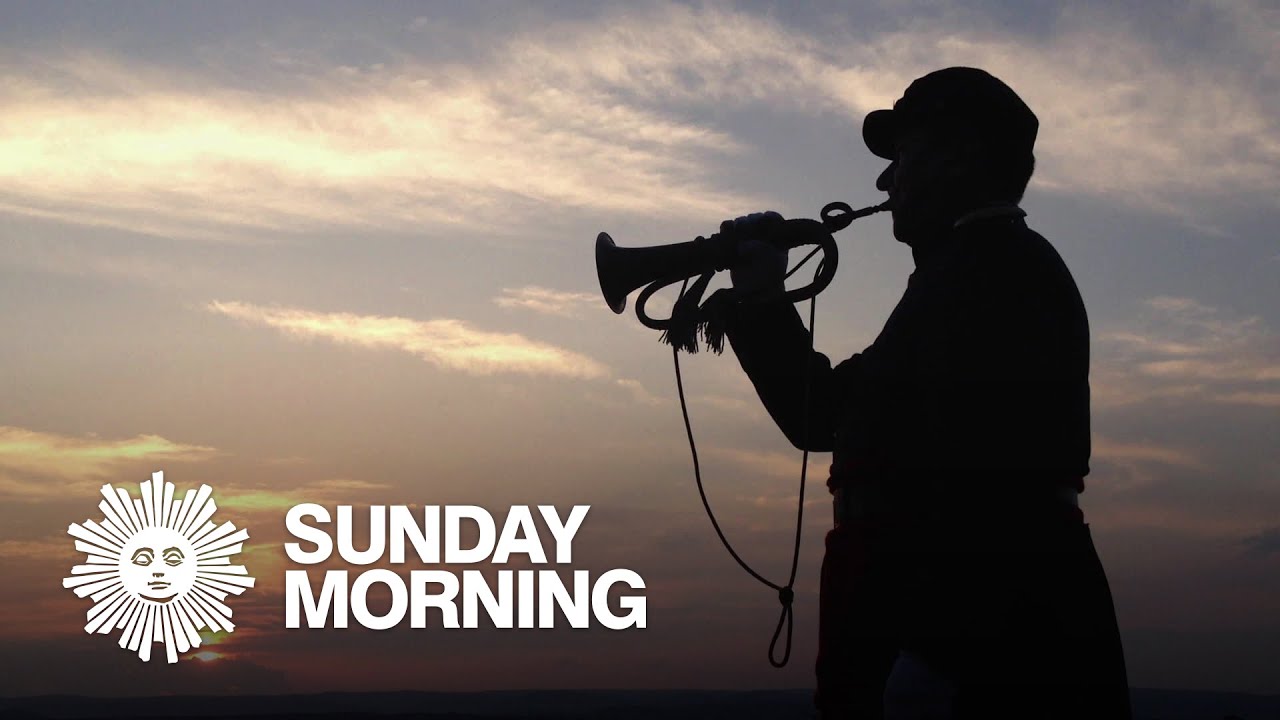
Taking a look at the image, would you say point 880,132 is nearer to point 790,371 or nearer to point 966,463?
point 790,371

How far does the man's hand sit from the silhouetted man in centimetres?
36

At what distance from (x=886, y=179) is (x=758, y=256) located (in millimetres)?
619

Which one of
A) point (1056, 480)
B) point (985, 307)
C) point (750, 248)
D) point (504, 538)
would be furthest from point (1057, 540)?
point (504, 538)

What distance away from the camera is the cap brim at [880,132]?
207 inches

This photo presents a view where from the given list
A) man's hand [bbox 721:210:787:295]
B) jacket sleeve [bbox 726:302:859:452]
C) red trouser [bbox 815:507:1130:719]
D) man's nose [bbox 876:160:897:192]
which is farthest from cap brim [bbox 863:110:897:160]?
red trouser [bbox 815:507:1130:719]

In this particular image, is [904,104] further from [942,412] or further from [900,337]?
[942,412]

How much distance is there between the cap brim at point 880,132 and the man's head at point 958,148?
71mm

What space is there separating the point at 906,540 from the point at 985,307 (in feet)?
2.88

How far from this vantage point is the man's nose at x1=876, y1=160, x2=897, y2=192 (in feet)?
17.8

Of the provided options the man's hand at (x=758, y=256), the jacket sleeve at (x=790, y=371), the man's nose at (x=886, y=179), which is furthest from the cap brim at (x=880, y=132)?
the jacket sleeve at (x=790, y=371)

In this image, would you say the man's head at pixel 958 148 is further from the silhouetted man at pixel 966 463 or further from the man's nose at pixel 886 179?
the man's nose at pixel 886 179

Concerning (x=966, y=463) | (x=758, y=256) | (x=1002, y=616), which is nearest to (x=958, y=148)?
(x=758, y=256)

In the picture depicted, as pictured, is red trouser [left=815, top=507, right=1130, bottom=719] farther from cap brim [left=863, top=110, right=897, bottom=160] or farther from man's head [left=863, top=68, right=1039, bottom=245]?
cap brim [left=863, top=110, right=897, bottom=160]

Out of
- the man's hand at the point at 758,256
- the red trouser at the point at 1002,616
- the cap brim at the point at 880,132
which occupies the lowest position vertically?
the red trouser at the point at 1002,616
